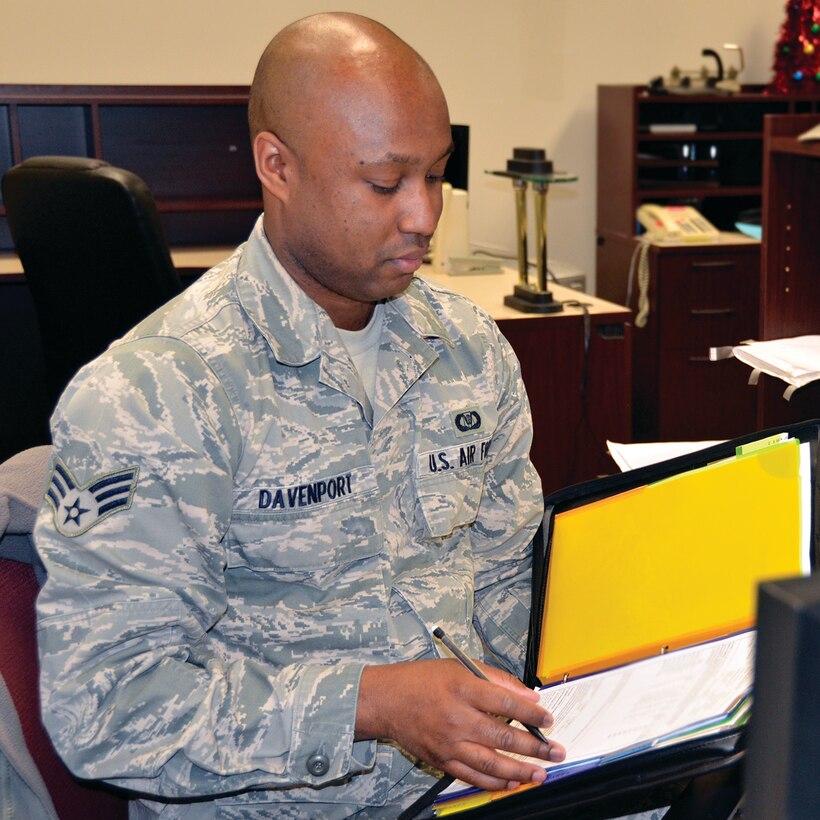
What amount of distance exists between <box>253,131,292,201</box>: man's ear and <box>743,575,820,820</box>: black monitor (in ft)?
2.64

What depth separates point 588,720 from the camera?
81cm

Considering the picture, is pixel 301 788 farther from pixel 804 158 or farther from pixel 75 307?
pixel 75 307

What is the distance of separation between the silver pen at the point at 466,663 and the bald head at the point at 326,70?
49cm

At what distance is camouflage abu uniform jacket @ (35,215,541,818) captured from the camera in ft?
2.86

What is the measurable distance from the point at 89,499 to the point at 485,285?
7.31ft

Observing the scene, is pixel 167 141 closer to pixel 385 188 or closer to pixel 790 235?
pixel 790 235

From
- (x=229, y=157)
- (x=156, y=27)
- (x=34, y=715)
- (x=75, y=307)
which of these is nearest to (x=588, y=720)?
(x=34, y=715)

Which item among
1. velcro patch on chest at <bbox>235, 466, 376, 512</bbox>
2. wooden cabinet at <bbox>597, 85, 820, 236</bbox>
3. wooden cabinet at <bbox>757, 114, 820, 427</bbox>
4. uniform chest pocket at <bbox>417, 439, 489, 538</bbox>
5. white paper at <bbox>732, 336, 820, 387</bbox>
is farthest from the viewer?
wooden cabinet at <bbox>597, 85, 820, 236</bbox>

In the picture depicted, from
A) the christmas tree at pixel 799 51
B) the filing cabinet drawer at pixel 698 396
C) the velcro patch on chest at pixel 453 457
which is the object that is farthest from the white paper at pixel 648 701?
the christmas tree at pixel 799 51

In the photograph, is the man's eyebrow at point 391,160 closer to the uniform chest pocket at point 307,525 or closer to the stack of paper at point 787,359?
the uniform chest pocket at point 307,525

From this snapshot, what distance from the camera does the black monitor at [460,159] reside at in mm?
3254

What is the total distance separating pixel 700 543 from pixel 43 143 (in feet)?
10.7

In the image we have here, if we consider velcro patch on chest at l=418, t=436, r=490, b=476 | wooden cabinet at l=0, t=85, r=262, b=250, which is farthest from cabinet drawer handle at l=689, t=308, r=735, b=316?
velcro patch on chest at l=418, t=436, r=490, b=476

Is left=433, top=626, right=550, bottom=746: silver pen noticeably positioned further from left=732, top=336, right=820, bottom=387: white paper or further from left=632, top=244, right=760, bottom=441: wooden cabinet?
left=632, top=244, right=760, bottom=441: wooden cabinet
